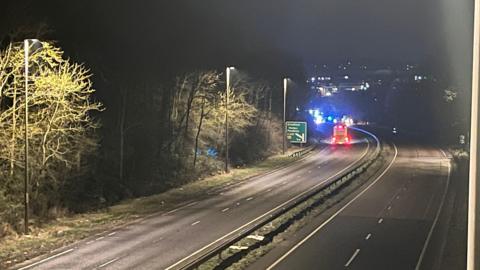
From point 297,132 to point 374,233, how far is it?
34.7 metres

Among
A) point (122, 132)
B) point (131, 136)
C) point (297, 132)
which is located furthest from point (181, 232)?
point (297, 132)

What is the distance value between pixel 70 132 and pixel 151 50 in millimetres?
16460

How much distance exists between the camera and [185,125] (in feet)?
172

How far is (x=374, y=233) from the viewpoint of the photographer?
28.2 meters

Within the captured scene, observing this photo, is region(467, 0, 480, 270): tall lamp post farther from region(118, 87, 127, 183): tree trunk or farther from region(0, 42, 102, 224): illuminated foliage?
region(118, 87, 127, 183): tree trunk

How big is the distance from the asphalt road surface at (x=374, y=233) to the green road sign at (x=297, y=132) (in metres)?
14.0

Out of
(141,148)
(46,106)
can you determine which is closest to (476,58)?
(46,106)

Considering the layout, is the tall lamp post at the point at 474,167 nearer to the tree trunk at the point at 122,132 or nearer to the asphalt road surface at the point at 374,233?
the asphalt road surface at the point at 374,233

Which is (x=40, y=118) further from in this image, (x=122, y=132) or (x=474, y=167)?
(x=474, y=167)

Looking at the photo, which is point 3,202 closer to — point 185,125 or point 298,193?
point 298,193

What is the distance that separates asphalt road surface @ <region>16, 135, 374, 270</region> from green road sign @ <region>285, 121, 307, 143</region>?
45.7 feet

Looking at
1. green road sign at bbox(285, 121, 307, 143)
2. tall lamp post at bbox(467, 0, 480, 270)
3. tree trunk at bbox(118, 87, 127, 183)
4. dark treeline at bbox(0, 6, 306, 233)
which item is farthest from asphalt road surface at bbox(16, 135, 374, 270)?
tall lamp post at bbox(467, 0, 480, 270)

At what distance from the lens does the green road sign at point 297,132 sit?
2452 inches

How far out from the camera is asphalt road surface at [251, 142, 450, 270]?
73.8ft
